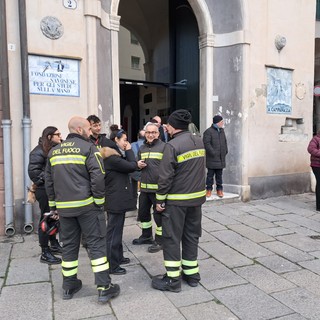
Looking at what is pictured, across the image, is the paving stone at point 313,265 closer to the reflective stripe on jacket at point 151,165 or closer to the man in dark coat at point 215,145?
the reflective stripe on jacket at point 151,165

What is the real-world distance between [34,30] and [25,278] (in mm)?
3733

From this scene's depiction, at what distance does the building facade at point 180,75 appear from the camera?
17.5 ft

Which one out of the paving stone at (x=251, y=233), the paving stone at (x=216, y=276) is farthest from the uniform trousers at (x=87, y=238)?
the paving stone at (x=251, y=233)

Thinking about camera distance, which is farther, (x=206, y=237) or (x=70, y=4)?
(x=70, y=4)

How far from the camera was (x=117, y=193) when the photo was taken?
375 centimetres

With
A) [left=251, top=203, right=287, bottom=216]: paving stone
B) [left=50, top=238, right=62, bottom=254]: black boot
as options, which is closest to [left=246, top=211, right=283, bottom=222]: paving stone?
[left=251, top=203, right=287, bottom=216]: paving stone

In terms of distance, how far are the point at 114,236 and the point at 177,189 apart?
984 mm

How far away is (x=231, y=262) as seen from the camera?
166 inches

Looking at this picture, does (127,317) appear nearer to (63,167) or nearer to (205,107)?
(63,167)

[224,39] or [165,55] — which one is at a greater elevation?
[165,55]

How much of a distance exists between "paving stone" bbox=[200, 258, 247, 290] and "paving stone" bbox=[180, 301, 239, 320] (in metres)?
0.38

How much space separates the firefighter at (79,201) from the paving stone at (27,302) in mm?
231

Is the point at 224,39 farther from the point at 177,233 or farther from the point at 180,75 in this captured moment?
the point at 177,233

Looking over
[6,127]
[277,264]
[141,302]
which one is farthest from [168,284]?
[6,127]
